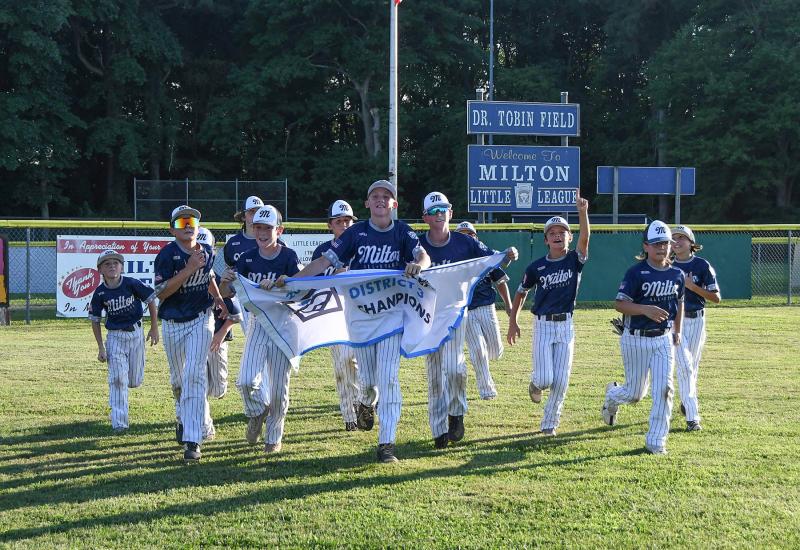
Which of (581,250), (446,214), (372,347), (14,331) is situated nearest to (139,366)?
(372,347)

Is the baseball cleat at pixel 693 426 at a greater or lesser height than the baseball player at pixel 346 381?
lesser

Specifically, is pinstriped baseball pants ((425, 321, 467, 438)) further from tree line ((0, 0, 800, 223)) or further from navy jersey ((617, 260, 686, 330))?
tree line ((0, 0, 800, 223))

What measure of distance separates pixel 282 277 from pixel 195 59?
38310 mm

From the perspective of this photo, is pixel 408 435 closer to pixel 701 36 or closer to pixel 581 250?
pixel 581 250

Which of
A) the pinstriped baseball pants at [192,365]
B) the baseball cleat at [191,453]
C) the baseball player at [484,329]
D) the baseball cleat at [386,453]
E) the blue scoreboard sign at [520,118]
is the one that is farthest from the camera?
the blue scoreboard sign at [520,118]

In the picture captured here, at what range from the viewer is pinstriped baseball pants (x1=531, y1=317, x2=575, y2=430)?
8445 mm

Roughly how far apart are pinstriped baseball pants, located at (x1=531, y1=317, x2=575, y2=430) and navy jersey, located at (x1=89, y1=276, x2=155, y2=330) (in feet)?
12.2

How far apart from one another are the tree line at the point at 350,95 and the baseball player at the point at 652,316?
32.4m

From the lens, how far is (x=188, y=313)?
8.00m

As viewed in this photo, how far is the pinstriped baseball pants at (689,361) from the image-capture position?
8.72 metres

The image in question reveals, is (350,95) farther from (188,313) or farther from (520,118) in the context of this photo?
(188,313)

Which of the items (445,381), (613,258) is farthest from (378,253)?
(613,258)

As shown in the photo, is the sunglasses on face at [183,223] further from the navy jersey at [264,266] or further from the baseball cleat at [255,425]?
the baseball cleat at [255,425]

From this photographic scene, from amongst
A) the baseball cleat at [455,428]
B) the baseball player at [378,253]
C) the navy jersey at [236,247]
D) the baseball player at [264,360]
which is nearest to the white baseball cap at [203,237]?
the navy jersey at [236,247]
